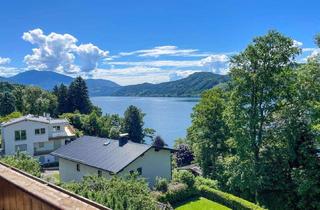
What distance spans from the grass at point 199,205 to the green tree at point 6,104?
181 ft

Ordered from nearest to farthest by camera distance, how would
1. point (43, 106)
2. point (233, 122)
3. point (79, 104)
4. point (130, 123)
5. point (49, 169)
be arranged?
1. point (233, 122)
2. point (49, 169)
3. point (130, 123)
4. point (43, 106)
5. point (79, 104)

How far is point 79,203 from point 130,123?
58939 millimetres

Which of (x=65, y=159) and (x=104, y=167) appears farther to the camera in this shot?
(x=65, y=159)

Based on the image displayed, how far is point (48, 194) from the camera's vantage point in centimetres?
329

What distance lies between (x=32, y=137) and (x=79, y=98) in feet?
112

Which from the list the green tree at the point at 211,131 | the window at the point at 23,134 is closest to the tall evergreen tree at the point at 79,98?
the window at the point at 23,134

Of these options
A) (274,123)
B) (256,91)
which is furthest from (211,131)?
(256,91)

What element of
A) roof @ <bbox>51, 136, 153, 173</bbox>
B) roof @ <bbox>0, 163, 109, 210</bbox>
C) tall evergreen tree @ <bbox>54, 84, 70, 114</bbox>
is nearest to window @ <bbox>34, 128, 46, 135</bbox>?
roof @ <bbox>51, 136, 153, 173</bbox>

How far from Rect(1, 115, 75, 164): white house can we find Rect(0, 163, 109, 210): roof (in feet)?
130

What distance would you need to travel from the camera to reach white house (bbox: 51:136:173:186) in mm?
25344

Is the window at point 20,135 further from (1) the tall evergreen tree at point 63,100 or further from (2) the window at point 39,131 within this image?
(1) the tall evergreen tree at point 63,100

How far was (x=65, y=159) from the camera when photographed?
1185 inches

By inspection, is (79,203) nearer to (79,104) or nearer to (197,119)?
(197,119)

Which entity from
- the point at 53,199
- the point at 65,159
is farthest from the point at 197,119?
the point at 53,199
